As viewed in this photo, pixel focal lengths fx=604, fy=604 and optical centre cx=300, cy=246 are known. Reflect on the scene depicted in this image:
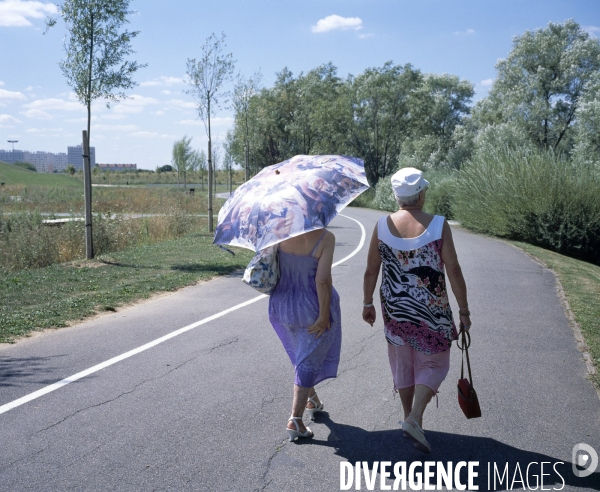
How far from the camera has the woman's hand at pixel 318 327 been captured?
169 inches

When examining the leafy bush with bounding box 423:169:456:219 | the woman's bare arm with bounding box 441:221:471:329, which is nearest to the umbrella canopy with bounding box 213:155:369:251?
the woman's bare arm with bounding box 441:221:471:329

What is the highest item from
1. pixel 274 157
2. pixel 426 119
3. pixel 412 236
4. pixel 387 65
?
pixel 387 65

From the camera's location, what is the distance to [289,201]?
4.06 m

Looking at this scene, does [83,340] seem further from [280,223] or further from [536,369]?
[536,369]

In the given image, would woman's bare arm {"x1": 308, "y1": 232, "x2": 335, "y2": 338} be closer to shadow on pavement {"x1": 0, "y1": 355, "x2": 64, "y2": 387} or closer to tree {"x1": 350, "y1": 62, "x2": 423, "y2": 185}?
shadow on pavement {"x1": 0, "y1": 355, "x2": 64, "y2": 387}

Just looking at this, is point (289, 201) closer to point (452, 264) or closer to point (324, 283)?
point (324, 283)

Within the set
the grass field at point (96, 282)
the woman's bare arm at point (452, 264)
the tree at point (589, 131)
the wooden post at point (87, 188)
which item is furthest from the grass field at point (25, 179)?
the woman's bare arm at point (452, 264)

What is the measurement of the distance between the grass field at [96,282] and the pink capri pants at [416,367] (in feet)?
16.4

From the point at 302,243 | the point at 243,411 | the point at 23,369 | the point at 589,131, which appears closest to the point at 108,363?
the point at 23,369

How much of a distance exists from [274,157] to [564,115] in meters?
24.7

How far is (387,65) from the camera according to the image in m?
58.2

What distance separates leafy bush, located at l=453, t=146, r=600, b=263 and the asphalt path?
615 inches

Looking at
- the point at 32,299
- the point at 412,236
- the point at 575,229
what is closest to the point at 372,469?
the point at 412,236

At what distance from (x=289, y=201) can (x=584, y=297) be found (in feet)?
28.1
